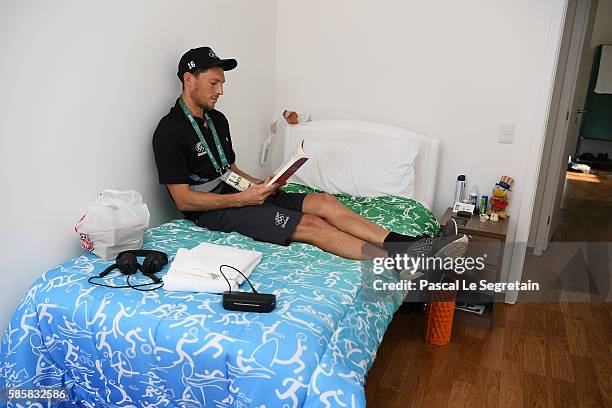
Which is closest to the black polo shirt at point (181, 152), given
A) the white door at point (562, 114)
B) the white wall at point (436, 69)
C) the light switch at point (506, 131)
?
the white wall at point (436, 69)

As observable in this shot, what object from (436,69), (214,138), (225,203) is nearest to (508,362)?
(225,203)

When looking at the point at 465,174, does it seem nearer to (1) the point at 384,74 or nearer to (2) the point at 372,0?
(1) the point at 384,74

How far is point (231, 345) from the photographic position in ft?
4.57

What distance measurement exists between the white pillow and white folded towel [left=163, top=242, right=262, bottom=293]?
1.19m

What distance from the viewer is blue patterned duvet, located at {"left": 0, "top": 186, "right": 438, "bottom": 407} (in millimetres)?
1356

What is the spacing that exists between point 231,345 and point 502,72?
2199 mm

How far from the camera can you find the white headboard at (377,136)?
2.90 metres

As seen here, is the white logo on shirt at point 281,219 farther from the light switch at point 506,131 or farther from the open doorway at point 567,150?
the open doorway at point 567,150

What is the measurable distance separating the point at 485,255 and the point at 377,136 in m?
0.95

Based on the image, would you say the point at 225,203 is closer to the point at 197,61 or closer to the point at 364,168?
the point at 197,61

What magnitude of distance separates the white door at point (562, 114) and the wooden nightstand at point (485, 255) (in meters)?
1.14

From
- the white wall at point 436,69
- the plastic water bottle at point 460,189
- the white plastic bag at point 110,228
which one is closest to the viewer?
the white plastic bag at point 110,228

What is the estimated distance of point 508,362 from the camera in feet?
7.46

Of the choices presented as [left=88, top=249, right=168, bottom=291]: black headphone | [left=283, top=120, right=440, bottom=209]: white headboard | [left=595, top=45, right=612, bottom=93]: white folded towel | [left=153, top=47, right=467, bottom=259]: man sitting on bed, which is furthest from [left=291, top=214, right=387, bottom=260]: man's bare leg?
[left=595, top=45, right=612, bottom=93]: white folded towel
